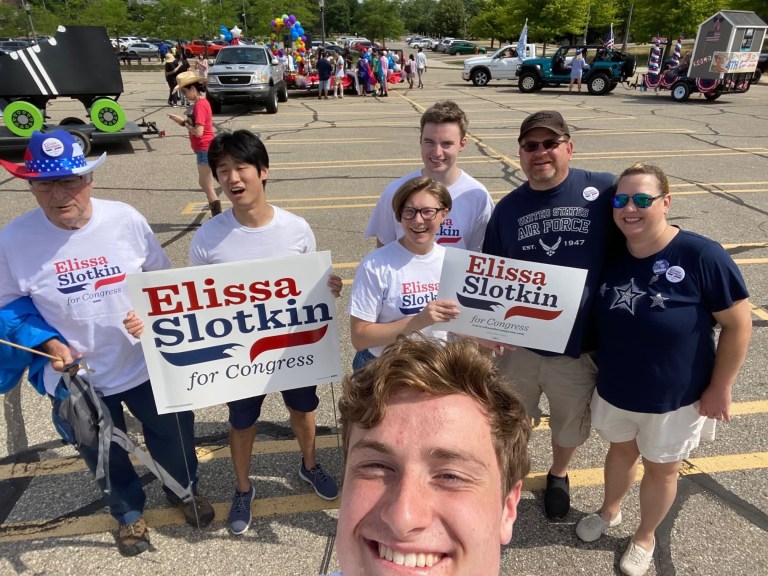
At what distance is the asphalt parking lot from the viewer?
263 centimetres

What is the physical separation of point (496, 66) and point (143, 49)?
34.8 meters

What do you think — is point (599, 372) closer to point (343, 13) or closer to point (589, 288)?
point (589, 288)

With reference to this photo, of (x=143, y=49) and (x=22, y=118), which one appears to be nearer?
(x=22, y=118)

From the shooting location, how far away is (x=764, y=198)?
27.0ft

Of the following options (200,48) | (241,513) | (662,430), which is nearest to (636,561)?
(662,430)

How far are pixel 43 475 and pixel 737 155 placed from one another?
13509 mm

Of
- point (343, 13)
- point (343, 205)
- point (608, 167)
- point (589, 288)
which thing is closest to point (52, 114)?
point (343, 205)

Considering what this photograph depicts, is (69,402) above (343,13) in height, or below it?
below

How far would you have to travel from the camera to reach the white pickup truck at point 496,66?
2569 centimetres

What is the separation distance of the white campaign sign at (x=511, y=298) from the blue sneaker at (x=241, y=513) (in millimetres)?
1520

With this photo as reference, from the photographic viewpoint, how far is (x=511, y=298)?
8.32 ft

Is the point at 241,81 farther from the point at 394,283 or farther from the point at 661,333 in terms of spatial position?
the point at 661,333

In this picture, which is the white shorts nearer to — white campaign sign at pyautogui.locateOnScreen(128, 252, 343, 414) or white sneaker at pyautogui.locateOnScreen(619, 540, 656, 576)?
white sneaker at pyautogui.locateOnScreen(619, 540, 656, 576)

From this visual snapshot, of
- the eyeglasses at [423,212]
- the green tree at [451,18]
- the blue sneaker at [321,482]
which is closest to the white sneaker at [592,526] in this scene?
the blue sneaker at [321,482]
